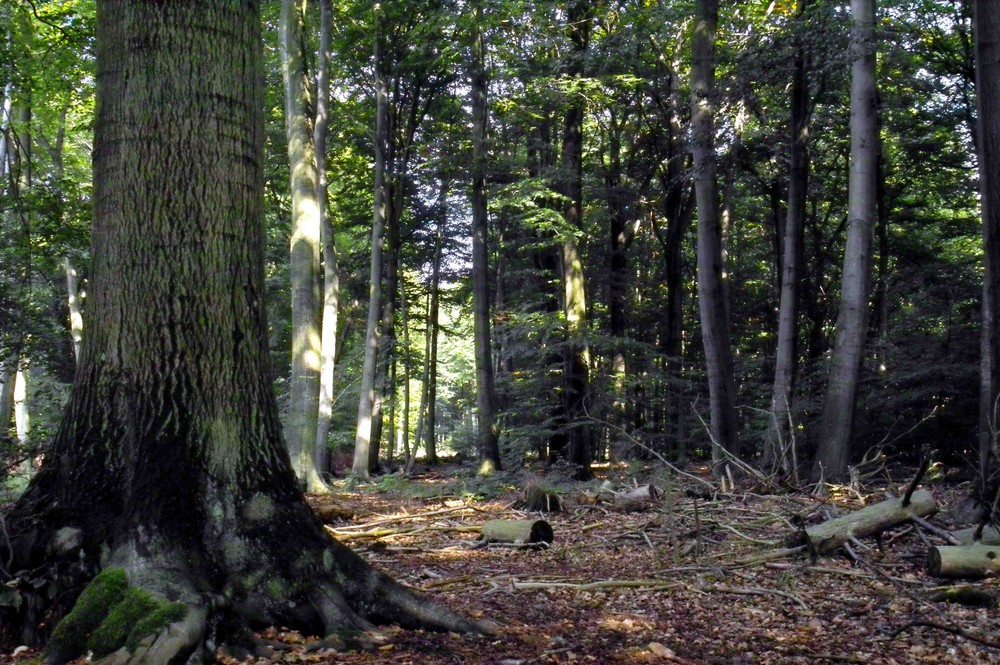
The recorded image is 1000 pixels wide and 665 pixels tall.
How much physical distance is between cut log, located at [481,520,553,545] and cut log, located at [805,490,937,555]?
111 inches

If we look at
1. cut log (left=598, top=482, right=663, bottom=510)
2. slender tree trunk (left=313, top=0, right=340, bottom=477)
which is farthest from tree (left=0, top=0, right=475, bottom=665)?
slender tree trunk (left=313, top=0, right=340, bottom=477)

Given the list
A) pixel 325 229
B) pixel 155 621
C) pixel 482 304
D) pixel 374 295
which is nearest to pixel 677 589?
pixel 155 621

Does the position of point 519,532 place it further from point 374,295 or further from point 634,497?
point 374,295

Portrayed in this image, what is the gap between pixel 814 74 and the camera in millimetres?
14008

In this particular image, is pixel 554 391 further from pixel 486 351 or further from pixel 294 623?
pixel 294 623

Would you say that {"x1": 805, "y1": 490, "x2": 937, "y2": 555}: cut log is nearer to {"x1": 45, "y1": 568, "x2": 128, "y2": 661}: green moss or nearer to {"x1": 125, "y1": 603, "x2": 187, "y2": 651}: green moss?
{"x1": 125, "y1": 603, "x2": 187, "y2": 651}: green moss

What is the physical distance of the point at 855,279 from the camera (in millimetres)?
12562

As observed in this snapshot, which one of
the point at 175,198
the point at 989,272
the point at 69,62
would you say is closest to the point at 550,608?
the point at 175,198

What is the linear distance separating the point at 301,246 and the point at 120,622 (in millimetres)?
9299

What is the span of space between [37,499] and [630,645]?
152 inches

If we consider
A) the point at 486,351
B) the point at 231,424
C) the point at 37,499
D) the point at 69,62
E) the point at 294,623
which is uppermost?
the point at 69,62

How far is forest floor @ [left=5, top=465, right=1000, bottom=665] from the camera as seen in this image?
16.7 ft

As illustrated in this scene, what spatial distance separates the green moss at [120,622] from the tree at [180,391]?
0.71 ft

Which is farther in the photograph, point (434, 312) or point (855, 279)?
point (434, 312)
